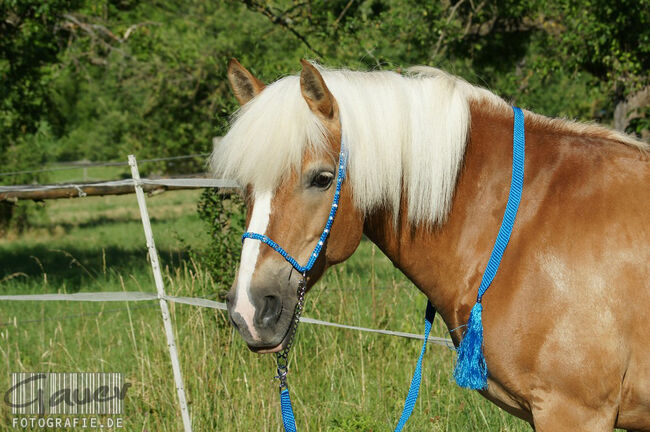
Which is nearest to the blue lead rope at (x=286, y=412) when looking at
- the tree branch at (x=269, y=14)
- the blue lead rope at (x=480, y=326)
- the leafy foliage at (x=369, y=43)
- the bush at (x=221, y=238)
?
the blue lead rope at (x=480, y=326)

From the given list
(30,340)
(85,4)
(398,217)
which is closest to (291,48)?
(85,4)

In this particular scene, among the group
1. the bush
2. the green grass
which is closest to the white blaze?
the green grass

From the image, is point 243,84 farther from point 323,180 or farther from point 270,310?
point 270,310

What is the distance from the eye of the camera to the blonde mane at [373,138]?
6.82 ft

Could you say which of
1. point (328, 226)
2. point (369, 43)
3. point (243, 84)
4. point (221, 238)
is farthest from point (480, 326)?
point (369, 43)

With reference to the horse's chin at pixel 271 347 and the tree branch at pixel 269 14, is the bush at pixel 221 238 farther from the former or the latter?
the tree branch at pixel 269 14

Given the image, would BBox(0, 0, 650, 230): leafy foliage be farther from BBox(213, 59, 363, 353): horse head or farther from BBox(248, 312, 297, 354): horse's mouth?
BBox(248, 312, 297, 354): horse's mouth

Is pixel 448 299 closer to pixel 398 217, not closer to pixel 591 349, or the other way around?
pixel 398 217

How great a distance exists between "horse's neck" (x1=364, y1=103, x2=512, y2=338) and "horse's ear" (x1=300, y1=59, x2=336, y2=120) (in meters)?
0.47

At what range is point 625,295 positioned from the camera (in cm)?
198

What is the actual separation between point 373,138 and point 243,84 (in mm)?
610

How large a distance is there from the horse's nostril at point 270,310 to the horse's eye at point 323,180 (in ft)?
1.40

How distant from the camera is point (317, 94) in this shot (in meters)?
2.12

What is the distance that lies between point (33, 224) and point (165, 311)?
1262 cm
